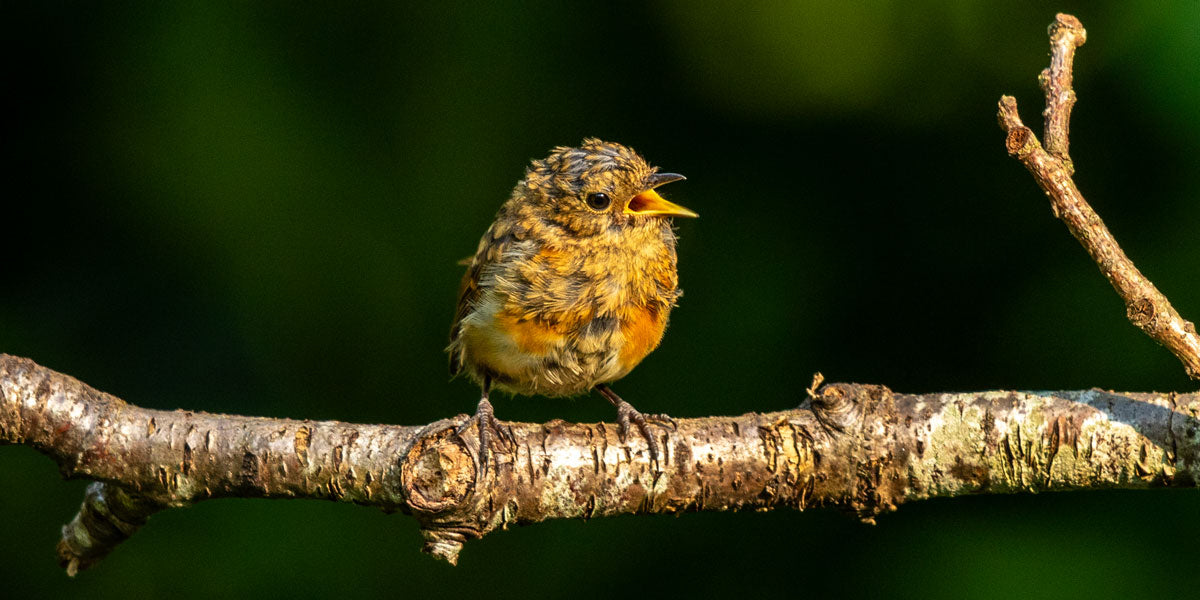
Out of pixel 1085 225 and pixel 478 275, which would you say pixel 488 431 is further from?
pixel 1085 225

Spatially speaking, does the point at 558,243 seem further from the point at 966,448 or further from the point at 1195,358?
the point at 1195,358

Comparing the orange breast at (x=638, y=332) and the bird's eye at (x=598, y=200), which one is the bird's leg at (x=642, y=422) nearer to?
the orange breast at (x=638, y=332)

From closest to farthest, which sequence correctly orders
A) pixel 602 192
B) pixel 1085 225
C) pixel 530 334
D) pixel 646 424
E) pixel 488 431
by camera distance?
pixel 1085 225 → pixel 488 431 → pixel 646 424 → pixel 530 334 → pixel 602 192

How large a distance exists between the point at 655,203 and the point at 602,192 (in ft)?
0.54

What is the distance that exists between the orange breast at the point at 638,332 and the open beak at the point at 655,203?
10.4 inches

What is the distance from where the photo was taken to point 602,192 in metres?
3.30

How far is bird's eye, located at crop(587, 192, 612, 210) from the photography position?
3.29 metres

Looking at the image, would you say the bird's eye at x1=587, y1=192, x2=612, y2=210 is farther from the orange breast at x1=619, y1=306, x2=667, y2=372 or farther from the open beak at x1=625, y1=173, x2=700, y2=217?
the orange breast at x1=619, y1=306, x2=667, y2=372

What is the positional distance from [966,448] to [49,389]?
1.91 m

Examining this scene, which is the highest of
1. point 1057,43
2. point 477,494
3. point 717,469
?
point 1057,43

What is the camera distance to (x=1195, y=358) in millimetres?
2053

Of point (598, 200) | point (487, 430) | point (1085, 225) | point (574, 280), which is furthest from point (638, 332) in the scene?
point (1085, 225)

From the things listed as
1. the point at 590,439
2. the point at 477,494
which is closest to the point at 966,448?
the point at 590,439

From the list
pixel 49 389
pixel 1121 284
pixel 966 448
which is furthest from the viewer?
pixel 966 448
